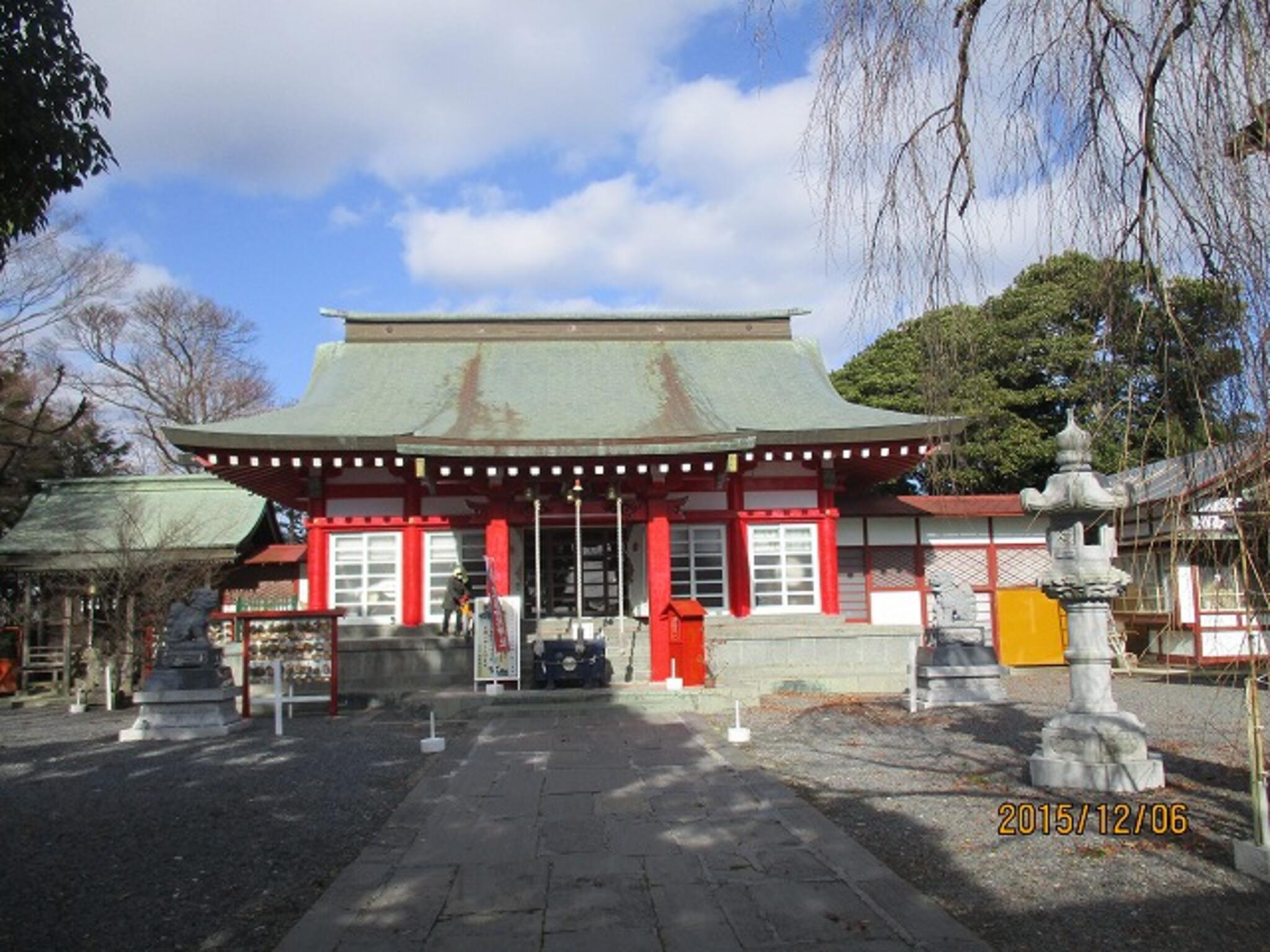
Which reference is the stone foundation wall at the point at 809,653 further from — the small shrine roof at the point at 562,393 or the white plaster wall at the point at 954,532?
the white plaster wall at the point at 954,532

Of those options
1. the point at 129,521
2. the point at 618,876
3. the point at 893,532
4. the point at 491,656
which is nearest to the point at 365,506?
the point at 491,656

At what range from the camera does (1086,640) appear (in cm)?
671

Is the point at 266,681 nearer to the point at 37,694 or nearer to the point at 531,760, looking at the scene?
the point at 531,760

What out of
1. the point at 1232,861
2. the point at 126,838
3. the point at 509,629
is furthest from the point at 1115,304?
the point at 509,629

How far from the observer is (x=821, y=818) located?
6.03m

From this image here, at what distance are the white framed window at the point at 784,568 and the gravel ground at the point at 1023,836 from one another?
5.38 metres

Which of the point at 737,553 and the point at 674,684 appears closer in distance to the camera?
the point at 674,684

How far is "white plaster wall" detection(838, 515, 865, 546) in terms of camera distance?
730 inches

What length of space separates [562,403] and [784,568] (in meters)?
5.04

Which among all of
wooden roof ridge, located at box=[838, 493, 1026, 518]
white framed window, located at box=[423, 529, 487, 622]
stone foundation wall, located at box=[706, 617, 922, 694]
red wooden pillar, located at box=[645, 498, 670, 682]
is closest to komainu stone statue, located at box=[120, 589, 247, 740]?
white framed window, located at box=[423, 529, 487, 622]

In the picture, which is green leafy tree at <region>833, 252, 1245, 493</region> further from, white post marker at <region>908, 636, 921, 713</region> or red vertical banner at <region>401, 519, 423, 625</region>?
red vertical banner at <region>401, 519, 423, 625</region>

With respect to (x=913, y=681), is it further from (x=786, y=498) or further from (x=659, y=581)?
(x=786, y=498)

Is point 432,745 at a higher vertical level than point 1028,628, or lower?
lower

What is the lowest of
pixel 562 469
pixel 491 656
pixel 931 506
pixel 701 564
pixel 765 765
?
pixel 765 765
